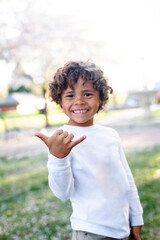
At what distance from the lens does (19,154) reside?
7719 mm

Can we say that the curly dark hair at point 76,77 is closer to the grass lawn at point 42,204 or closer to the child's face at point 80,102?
the child's face at point 80,102

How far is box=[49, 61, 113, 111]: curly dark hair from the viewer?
130 cm

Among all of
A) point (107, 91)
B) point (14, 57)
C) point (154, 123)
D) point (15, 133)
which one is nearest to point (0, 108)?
point (14, 57)

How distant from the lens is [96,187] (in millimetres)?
1242

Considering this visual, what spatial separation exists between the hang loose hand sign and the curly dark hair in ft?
1.07

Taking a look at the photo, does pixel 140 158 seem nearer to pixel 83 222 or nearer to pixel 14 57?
pixel 83 222

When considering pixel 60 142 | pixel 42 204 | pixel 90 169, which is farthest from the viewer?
pixel 42 204

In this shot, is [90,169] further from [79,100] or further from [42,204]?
[42,204]

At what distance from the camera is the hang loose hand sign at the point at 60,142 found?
1.06 metres

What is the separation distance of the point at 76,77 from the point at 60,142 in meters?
0.39

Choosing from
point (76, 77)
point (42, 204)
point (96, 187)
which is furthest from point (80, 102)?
point (42, 204)

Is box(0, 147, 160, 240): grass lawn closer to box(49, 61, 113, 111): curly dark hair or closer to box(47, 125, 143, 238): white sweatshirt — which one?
box(47, 125, 143, 238): white sweatshirt

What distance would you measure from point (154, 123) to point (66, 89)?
30.7ft

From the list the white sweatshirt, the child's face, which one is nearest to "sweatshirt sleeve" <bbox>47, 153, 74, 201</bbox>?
the white sweatshirt
